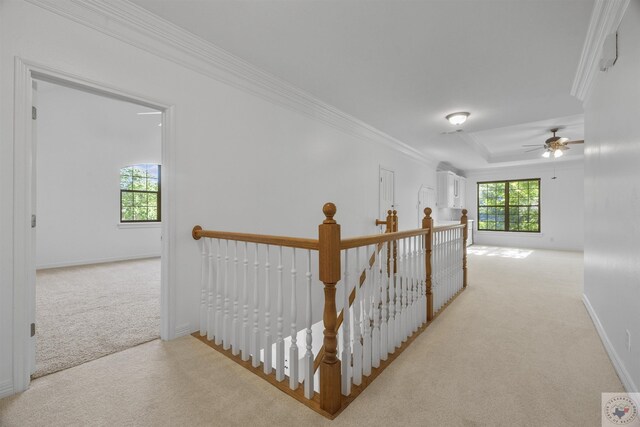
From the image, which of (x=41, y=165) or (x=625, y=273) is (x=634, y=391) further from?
(x=41, y=165)

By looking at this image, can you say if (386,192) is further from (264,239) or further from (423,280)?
(264,239)

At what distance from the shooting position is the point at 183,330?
2373 mm

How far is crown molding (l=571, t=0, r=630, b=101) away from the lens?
1.85 m

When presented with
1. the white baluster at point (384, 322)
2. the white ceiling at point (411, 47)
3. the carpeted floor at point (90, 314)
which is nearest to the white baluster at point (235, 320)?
the carpeted floor at point (90, 314)

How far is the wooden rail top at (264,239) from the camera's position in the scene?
5.27 feet

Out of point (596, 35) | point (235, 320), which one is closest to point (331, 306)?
point (235, 320)

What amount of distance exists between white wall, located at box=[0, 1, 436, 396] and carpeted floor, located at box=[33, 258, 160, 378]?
0.45 m

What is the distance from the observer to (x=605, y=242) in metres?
2.27

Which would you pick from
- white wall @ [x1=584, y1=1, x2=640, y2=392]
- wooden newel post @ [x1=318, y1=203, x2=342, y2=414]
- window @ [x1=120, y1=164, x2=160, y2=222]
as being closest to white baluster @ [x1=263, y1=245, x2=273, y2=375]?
wooden newel post @ [x1=318, y1=203, x2=342, y2=414]

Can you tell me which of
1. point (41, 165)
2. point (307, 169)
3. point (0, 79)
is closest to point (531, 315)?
point (307, 169)

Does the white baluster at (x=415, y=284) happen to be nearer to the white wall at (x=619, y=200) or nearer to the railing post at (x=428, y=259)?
the railing post at (x=428, y=259)

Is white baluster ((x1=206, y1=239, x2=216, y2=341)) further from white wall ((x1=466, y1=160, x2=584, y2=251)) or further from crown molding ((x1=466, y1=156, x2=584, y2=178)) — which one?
white wall ((x1=466, y1=160, x2=584, y2=251))

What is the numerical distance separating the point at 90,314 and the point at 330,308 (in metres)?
2.84

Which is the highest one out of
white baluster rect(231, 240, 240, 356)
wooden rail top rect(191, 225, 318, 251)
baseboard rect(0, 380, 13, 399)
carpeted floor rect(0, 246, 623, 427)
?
wooden rail top rect(191, 225, 318, 251)
